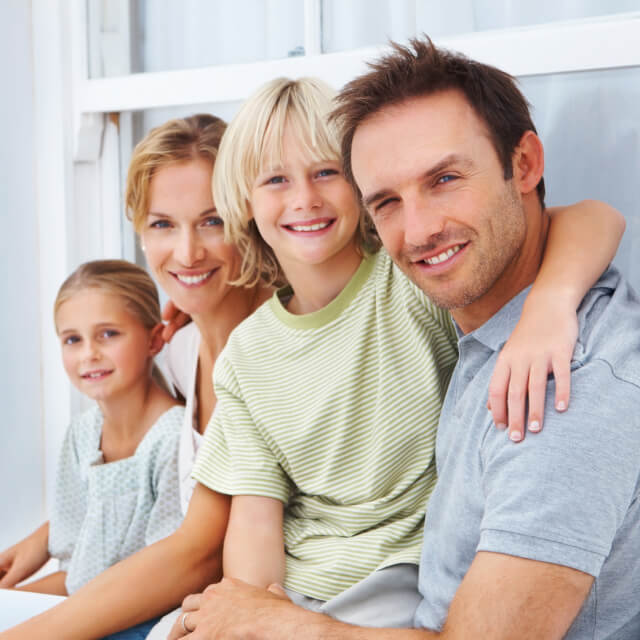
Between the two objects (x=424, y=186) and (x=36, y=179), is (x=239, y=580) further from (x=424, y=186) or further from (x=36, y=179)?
(x=36, y=179)

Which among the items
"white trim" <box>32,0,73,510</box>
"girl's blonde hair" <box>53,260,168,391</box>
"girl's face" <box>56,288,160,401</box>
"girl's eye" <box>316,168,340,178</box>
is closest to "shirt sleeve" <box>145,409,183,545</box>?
"girl's face" <box>56,288,160,401</box>

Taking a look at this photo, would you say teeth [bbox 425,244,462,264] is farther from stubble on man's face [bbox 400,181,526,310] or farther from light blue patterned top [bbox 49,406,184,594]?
light blue patterned top [bbox 49,406,184,594]

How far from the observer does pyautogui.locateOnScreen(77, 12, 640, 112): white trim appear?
1388 mm

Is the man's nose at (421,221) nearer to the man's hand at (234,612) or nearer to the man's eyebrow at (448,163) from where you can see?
the man's eyebrow at (448,163)

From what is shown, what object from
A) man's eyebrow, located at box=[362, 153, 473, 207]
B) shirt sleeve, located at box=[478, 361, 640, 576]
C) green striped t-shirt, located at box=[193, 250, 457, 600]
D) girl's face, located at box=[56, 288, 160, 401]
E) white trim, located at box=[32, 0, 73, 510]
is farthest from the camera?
white trim, located at box=[32, 0, 73, 510]

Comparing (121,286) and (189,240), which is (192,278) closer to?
(189,240)

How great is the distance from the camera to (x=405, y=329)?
137 cm

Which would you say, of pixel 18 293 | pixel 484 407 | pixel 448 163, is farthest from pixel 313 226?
pixel 18 293

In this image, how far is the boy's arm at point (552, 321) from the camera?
902 millimetres

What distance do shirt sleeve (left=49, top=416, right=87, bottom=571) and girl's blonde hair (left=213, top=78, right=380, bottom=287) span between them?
2.39ft

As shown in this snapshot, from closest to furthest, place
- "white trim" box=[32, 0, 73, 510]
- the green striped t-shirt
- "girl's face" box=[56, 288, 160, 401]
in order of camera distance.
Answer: the green striped t-shirt, "girl's face" box=[56, 288, 160, 401], "white trim" box=[32, 0, 73, 510]

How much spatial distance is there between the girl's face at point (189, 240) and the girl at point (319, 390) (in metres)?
0.14

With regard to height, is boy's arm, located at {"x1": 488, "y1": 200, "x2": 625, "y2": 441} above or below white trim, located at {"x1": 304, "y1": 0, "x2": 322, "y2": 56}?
below

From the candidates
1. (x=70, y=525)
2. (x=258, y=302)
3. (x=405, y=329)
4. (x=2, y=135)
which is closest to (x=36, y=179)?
(x=2, y=135)
